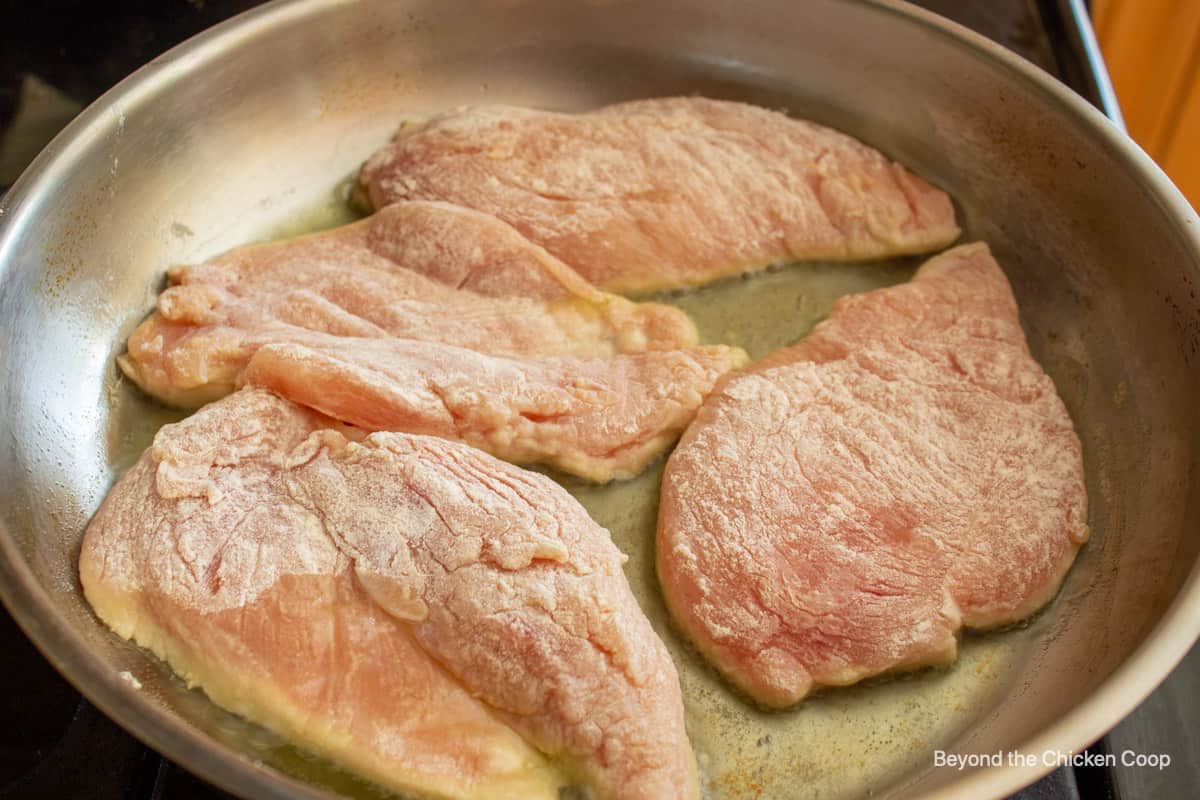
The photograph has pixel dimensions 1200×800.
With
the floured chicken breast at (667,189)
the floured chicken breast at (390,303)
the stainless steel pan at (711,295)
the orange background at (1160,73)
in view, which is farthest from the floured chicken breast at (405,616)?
the orange background at (1160,73)

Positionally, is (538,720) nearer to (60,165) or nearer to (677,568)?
(677,568)

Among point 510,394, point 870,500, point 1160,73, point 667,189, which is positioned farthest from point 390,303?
point 1160,73

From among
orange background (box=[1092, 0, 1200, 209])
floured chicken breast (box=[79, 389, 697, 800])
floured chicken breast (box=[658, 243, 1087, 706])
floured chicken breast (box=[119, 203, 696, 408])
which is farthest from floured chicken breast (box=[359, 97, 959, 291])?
orange background (box=[1092, 0, 1200, 209])

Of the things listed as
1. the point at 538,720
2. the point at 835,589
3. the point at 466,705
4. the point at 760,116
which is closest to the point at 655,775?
the point at 538,720

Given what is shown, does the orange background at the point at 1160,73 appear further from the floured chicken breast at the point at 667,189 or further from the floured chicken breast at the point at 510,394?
the floured chicken breast at the point at 510,394

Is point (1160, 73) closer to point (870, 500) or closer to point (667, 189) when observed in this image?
point (667, 189)
